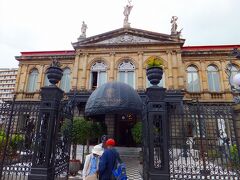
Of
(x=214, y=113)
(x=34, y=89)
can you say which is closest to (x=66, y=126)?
(x=214, y=113)

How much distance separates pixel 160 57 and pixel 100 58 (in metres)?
5.88

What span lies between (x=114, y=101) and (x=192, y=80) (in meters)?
14.2

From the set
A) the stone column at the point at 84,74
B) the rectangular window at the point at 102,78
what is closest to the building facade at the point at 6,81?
the stone column at the point at 84,74

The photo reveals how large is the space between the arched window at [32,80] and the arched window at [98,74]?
6737 millimetres

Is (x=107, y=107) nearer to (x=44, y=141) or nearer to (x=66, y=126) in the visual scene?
(x=66, y=126)

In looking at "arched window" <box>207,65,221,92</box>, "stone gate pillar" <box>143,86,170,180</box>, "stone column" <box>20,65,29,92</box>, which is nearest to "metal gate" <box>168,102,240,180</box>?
"stone gate pillar" <box>143,86,170,180</box>

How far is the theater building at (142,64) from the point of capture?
16953mm

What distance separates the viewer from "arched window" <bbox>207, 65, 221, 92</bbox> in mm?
17608

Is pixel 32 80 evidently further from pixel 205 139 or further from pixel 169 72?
pixel 205 139

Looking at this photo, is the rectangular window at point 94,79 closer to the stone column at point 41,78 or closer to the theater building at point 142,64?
the theater building at point 142,64

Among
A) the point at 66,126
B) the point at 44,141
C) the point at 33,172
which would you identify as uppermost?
the point at 66,126

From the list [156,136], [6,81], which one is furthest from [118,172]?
[6,81]

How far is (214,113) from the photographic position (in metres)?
5.74

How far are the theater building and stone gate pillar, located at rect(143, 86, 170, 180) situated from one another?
11.2 metres
